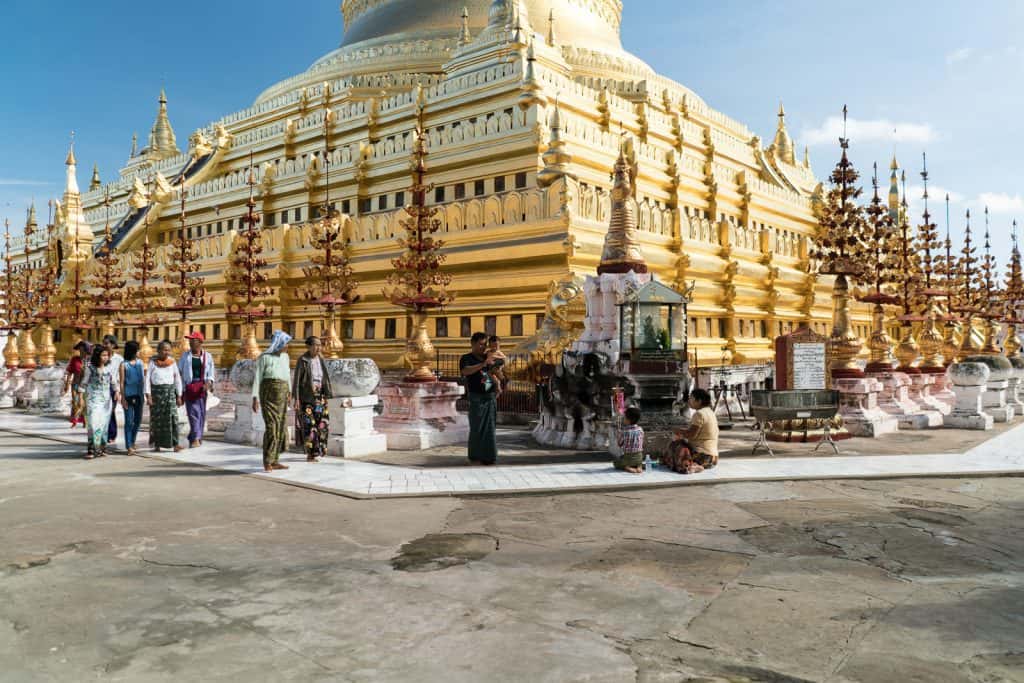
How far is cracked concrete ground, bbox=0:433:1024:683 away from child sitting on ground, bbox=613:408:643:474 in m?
1.44

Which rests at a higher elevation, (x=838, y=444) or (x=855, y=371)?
(x=855, y=371)

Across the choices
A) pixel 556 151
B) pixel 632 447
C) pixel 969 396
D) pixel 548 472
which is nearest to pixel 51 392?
pixel 556 151

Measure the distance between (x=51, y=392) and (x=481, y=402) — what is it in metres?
15.5

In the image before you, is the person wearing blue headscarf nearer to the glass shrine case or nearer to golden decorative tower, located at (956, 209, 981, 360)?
the glass shrine case

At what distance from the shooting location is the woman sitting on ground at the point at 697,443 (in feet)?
33.8

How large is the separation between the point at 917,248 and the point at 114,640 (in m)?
26.3

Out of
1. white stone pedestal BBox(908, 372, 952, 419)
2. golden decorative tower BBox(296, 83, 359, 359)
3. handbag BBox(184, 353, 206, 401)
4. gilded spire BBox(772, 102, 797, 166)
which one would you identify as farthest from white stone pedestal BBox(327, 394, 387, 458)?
gilded spire BBox(772, 102, 797, 166)

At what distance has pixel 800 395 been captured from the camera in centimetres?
1357

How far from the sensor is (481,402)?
1137 centimetres

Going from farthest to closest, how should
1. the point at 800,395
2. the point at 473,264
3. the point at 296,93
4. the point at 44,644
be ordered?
the point at 296,93 → the point at 473,264 → the point at 800,395 → the point at 44,644

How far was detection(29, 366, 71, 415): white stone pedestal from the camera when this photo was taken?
20469mm

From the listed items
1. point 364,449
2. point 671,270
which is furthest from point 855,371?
point 364,449

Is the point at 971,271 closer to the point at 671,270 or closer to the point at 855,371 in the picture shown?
the point at 671,270

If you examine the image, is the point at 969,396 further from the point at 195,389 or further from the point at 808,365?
the point at 195,389
